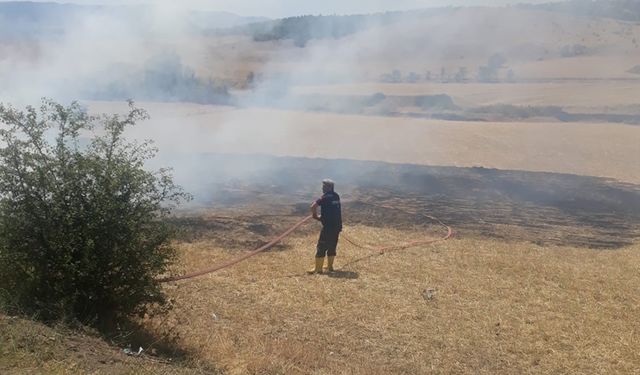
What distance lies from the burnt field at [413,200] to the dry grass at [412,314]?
164cm

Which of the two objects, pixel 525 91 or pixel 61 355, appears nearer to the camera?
pixel 61 355

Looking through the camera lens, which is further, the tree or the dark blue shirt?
the dark blue shirt

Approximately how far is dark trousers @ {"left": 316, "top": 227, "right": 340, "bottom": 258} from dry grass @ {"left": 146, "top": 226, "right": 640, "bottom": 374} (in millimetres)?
358

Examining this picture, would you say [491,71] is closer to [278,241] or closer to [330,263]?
[278,241]

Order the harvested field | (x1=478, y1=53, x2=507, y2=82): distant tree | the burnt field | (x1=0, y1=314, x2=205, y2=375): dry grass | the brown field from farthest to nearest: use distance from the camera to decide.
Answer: (x1=478, y1=53, x2=507, y2=82): distant tree < the brown field < the burnt field < the harvested field < (x1=0, y1=314, x2=205, y2=375): dry grass

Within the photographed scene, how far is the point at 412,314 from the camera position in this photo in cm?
719

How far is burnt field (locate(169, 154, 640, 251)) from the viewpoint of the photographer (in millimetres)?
11562

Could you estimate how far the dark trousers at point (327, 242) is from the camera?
8.72 meters

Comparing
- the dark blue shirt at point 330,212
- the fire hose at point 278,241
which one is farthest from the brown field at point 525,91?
the dark blue shirt at point 330,212

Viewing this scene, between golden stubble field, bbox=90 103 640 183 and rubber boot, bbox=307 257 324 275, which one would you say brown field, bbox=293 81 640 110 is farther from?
rubber boot, bbox=307 257 324 275

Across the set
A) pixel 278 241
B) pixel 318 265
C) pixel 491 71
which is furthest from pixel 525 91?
pixel 318 265

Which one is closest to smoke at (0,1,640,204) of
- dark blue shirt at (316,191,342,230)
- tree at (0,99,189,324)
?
dark blue shirt at (316,191,342,230)

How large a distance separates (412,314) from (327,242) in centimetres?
200

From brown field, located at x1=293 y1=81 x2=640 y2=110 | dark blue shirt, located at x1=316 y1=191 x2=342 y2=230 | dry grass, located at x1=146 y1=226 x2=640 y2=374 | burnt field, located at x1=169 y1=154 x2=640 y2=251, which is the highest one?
brown field, located at x1=293 y1=81 x2=640 y2=110
